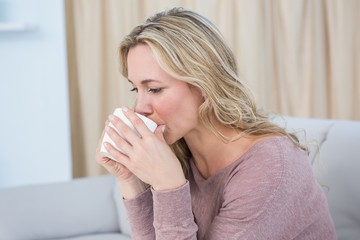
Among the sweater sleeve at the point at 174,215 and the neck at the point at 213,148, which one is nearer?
the sweater sleeve at the point at 174,215

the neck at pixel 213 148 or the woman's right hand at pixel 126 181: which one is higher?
the neck at pixel 213 148

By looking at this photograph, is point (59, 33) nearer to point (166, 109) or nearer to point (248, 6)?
point (248, 6)

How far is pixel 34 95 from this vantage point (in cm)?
264

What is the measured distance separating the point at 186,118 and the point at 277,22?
5.13ft

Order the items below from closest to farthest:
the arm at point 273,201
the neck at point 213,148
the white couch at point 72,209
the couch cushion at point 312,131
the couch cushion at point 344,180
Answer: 1. the arm at point 273,201
2. the neck at point 213,148
3. the couch cushion at point 344,180
4. the couch cushion at point 312,131
5. the white couch at point 72,209

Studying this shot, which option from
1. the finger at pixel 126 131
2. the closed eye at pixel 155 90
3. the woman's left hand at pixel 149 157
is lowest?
the woman's left hand at pixel 149 157

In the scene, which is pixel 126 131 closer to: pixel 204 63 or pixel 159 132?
pixel 159 132

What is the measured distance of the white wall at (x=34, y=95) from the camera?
2.62 meters

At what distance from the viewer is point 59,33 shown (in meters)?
2.62

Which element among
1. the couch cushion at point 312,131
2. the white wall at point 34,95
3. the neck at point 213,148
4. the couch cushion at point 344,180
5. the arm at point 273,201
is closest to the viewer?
the arm at point 273,201

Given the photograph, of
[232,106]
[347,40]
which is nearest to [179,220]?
[232,106]

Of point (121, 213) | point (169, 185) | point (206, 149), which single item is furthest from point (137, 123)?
point (121, 213)

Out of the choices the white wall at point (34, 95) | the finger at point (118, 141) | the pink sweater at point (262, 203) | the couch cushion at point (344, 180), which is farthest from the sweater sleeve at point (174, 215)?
the white wall at point (34, 95)

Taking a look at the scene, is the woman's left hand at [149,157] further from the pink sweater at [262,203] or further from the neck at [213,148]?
the neck at [213,148]
